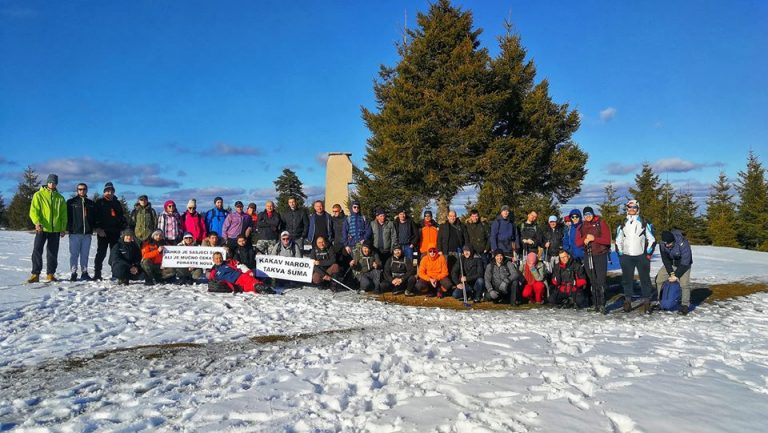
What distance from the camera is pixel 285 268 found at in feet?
39.0

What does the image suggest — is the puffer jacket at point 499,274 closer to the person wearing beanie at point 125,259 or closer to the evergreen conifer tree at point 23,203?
the person wearing beanie at point 125,259

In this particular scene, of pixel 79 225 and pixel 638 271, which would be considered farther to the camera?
pixel 79 225

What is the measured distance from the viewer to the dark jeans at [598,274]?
31.8ft

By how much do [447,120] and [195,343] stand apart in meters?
15.7

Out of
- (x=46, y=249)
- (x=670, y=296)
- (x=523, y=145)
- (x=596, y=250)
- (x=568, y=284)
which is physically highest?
(x=523, y=145)

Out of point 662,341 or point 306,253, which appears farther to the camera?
point 306,253

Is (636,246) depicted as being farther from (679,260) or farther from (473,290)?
(473,290)

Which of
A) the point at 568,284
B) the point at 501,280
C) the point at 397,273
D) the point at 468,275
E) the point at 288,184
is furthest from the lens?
the point at 288,184

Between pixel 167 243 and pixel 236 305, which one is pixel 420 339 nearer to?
pixel 236 305

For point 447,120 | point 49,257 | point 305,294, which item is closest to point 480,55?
point 447,120

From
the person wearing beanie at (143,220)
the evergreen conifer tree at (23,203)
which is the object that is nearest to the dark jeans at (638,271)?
the person wearing beanie at (143,220)

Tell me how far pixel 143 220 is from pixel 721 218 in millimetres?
40035

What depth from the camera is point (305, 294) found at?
441 inches

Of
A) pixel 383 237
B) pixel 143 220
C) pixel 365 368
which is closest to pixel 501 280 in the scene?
pixel 383 237
